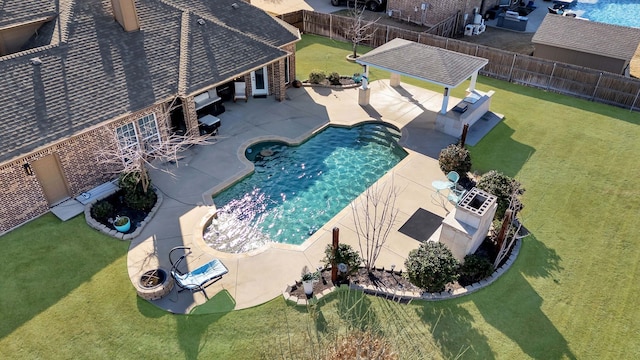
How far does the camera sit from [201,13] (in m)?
24.1

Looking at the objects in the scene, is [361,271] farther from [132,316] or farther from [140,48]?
[140,48]

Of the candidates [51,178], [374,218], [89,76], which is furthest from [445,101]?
[51,178]

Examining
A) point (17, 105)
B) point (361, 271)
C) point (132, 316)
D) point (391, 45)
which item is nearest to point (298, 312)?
point (361, 271)

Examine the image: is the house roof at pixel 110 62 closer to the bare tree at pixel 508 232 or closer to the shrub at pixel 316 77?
the shrub at pixel 316 77

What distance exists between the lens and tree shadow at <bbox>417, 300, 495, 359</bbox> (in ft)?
40.6

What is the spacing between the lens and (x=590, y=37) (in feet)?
89.4

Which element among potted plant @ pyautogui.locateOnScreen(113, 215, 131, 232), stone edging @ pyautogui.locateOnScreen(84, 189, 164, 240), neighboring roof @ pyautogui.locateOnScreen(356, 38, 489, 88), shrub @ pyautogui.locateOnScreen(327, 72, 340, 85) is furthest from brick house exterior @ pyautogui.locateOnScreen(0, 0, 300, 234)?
neighboring roof @ pyautogui.locateOnScreen(356, 38, 489, 88)

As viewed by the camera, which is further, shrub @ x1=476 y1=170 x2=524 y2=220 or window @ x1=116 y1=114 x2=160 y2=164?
window @ x1=116 y1=114 x2=160 y2=164

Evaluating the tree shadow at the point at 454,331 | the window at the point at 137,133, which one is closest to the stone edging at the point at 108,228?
the window at the point at 137,133

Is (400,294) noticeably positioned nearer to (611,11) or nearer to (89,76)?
(89,76)

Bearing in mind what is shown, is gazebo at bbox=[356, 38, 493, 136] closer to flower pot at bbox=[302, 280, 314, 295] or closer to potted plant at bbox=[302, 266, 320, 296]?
potted plant at bbox=[302, 266, 320, 296]

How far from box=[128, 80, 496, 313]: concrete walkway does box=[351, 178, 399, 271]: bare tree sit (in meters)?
0.30

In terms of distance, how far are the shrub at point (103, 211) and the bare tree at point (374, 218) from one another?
9.44m

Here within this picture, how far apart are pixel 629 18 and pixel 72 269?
54.0 meters
